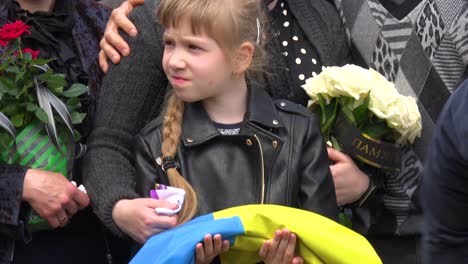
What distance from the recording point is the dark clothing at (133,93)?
10.3ft

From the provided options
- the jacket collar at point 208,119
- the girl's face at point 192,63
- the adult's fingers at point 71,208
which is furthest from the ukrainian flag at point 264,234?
the adult's fingers at point 71,208

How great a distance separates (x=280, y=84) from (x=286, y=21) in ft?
0.80

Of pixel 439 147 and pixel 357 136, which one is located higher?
pixel 439 147

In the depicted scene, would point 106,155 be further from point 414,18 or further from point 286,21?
point 414,18

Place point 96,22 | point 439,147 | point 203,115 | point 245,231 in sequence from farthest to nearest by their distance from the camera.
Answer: point 96,22, point 203,115, point 245,231, point 439,147

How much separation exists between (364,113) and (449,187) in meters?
1.27

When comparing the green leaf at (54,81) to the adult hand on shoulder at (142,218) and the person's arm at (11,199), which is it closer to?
the person's arm at (11,199)

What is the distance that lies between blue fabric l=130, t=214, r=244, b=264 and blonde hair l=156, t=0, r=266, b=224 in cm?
14

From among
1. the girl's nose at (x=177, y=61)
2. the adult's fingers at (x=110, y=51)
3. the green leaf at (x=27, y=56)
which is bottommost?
the adult's fingers at (x=110, y=51)

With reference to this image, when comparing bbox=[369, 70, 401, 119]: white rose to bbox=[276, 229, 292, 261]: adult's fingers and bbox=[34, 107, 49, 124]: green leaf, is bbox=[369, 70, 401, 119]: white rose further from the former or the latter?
bbox=[34, 107, 49, 124]: green leaf

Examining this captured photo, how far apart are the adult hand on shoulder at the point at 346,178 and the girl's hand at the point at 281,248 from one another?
0.50 m

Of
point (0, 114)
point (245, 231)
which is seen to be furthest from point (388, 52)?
point (0, 114)

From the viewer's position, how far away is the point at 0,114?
308 cm

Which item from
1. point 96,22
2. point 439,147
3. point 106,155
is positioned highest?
point 439,147
